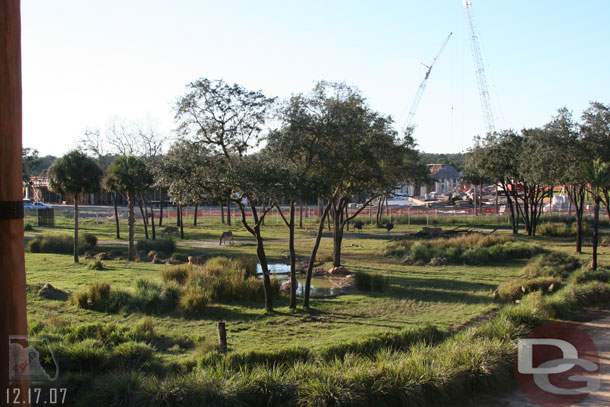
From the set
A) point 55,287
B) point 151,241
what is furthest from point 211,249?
point 55,287

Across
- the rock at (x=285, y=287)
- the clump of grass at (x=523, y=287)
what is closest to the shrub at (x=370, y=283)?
the rock at (x=285, y=287)

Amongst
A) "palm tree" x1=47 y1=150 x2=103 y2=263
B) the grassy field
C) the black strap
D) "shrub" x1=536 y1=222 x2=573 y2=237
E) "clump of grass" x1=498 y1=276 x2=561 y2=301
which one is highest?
"palm tree" x1=47 y1=150 x2=103 y2=263

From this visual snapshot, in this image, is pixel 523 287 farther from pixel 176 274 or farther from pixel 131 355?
pixel 131 355

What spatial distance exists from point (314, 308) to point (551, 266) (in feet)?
35.3

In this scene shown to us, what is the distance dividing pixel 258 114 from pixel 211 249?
16550 millimetres

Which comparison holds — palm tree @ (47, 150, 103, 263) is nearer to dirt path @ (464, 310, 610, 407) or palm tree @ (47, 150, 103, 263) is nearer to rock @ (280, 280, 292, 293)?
rock @ (280, 280, 292, 293)

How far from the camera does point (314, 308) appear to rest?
14.1 metres

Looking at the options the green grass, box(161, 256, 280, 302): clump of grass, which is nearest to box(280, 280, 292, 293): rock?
box(161, 256, 280, 302): clump of grass

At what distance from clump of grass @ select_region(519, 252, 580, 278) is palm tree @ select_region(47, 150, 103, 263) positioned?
60.2 feet

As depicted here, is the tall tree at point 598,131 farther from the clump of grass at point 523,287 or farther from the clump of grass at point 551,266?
the clump of grass at point 523,287

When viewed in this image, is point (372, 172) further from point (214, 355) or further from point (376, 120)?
point (214, 355)

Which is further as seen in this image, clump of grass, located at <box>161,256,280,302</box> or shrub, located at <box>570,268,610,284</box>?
shrub, located at <box>570,268,610,284</box>

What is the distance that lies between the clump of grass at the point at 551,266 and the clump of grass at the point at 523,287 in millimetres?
2575

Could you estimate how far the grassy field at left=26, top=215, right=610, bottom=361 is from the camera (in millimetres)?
11078
